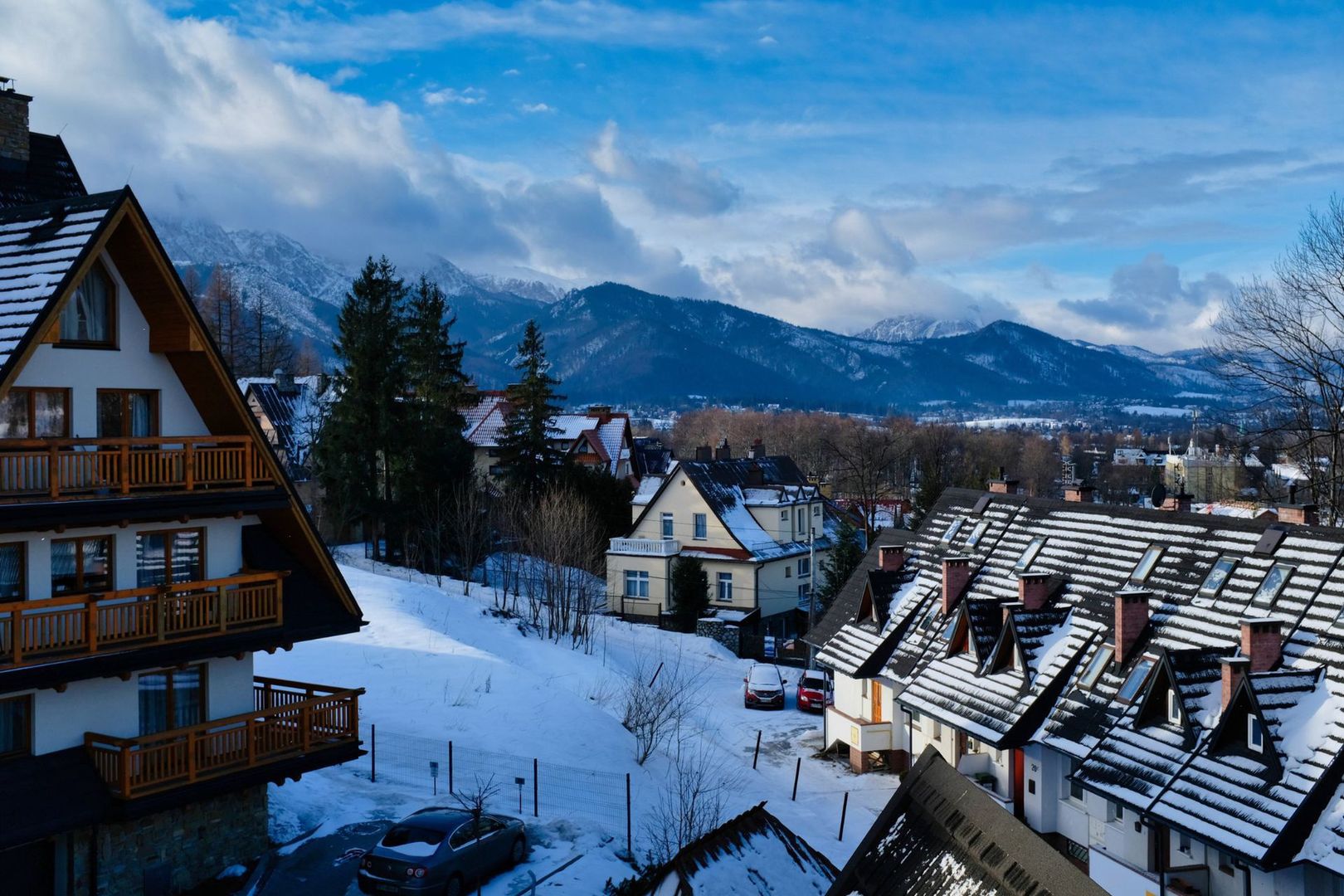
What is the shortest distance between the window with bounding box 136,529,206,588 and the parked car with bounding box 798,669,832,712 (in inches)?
906

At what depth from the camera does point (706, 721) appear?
1324 inches

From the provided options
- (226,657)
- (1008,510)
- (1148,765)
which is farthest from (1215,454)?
(226,657)

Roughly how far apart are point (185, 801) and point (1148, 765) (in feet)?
54.5

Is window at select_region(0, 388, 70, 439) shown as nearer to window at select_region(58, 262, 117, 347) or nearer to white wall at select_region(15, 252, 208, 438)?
white wall at select_region(15, 252, 208, 438)

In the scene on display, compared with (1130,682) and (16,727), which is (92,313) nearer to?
(16,727)

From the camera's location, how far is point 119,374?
667 inches

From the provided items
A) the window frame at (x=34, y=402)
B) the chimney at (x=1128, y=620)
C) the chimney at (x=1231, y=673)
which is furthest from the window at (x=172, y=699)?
the chimney at (x=1128, y=620)

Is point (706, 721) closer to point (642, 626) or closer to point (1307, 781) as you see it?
point (642, 626)

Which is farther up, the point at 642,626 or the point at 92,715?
the point at 92,715

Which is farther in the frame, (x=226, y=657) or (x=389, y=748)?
(x=389, y=748)

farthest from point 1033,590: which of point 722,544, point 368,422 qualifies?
point 368,422

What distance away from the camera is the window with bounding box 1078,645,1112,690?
22.8m

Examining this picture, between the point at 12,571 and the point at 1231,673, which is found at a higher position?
the point at 12,571

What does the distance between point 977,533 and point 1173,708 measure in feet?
39.2
